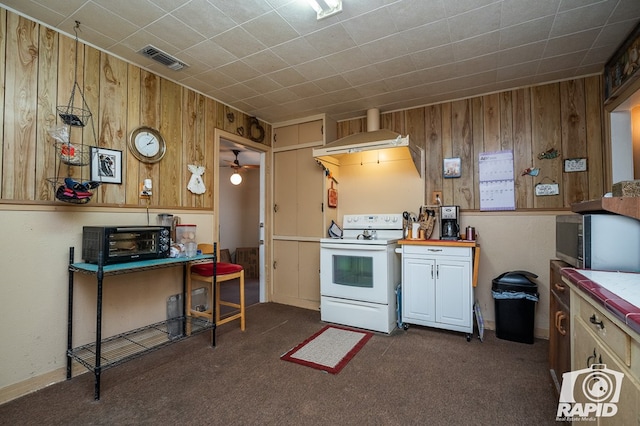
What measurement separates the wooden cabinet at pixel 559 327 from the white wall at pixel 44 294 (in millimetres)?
3191

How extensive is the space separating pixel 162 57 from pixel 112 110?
2.02 feet

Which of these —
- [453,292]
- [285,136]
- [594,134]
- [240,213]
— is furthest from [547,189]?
[240,213]

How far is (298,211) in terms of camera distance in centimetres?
407

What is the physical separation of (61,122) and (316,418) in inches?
107

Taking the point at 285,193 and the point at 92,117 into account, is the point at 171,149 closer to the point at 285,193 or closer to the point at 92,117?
the point at 92,117

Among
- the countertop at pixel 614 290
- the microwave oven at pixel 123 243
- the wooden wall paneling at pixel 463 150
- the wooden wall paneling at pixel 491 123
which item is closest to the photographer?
the countertop at pixel 614 290

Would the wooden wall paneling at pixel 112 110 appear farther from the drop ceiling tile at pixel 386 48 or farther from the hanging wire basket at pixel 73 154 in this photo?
the drop ceiling tile at pixel 386 48

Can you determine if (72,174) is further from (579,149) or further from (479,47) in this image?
(579,149)

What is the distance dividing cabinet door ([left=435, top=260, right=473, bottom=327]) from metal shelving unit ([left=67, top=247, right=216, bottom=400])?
7.12ft

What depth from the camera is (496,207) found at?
3.14m

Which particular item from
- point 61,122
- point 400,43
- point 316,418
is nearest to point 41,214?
point 61,122

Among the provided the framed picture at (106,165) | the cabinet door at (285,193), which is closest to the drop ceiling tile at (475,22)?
the cabinet door at (285,193)

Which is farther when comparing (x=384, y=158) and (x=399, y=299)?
(x=384, y=158)

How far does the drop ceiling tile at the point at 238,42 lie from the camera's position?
224 cm
